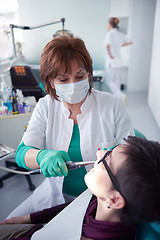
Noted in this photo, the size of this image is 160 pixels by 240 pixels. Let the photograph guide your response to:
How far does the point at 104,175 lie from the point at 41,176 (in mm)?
1580

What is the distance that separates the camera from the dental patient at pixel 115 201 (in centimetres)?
61

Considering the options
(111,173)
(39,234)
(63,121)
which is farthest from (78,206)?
(63,121)

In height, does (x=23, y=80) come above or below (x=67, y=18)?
below

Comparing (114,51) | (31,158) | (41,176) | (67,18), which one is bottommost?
(41,176)

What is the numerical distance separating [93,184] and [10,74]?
179cm

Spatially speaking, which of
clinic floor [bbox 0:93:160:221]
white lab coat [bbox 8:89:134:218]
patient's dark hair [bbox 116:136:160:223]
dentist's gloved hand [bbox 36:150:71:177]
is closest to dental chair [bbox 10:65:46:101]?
clinic floor [bbox 0:93:160:221]

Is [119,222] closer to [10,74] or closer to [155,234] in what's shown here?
[155,234]

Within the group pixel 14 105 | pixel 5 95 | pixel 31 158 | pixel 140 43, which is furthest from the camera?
Result: pixel 140 43

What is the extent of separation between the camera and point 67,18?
308cm

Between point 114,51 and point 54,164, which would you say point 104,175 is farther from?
point 114,51

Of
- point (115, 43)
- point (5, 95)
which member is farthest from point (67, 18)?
point (5, 95)

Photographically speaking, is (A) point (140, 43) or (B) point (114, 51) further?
(A) point (140, 43)

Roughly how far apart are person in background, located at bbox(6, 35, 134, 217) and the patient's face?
0.21 meters

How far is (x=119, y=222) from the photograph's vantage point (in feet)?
2.43
